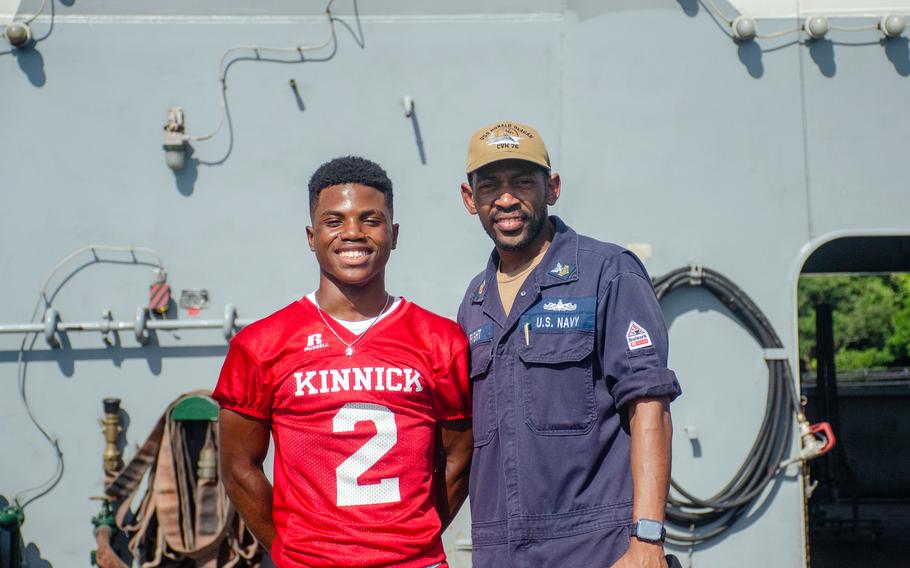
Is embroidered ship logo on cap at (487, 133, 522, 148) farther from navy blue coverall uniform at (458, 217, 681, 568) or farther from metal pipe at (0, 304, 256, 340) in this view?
metal pipe at (0, 304, 256, 340)

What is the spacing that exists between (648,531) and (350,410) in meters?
0.93

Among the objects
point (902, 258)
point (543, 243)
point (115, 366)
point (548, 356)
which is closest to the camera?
point (548, 356)

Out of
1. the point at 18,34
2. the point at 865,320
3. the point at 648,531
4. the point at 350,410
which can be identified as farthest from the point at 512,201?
the point at 865,320

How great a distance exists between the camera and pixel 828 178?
5457 mm

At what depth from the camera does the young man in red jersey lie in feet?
9.25

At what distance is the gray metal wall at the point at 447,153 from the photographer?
5.30m

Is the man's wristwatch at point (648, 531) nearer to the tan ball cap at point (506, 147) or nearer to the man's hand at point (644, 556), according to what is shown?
the man's hand at point (644, 556)

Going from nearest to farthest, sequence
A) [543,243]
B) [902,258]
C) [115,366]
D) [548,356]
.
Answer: [548,356]
[543,243]
[115,366]
[902,258]

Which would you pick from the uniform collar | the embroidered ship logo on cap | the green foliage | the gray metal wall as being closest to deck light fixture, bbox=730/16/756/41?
the gray metal wall

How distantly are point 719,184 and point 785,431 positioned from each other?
1.43m

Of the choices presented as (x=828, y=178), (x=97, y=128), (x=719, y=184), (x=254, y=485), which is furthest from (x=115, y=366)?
(x=828, y=178)

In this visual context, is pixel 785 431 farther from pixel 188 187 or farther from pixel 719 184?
pixel 188 187

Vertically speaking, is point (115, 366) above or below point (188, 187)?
below

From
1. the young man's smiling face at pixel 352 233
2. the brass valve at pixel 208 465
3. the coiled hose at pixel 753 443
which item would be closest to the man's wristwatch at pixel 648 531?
the young man's smiling face at pixel 352 233
